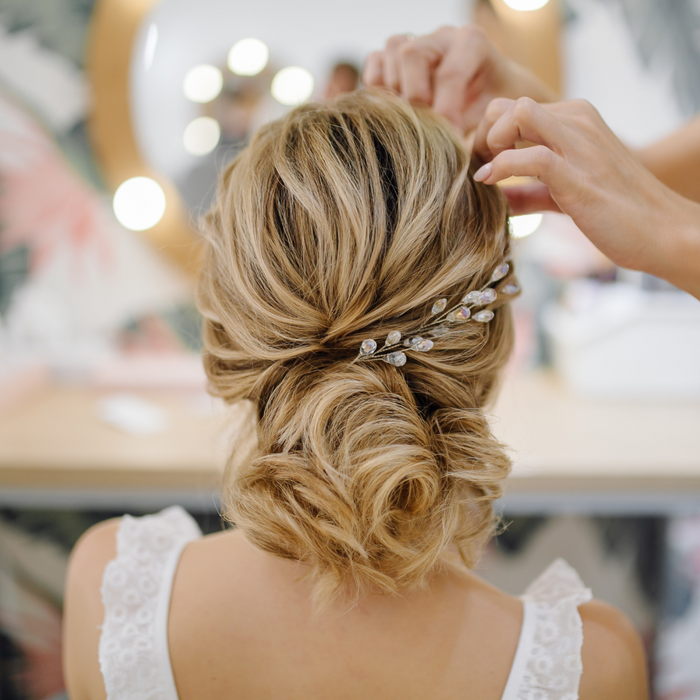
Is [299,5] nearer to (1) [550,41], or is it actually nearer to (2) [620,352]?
(1) [550,41]

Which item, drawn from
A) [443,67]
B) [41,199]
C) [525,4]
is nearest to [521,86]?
[443,67]

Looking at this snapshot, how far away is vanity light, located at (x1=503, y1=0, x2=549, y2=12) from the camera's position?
3.80 feet

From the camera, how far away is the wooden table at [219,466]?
91 centimetres

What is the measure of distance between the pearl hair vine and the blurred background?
653 mm

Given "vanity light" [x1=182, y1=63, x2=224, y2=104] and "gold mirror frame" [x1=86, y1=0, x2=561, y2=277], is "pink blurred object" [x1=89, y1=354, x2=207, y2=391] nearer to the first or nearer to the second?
"gold mirror frame" [x1=86, y1=0, x2=561, y2=277]

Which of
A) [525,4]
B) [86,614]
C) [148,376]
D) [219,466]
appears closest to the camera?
[86,614]

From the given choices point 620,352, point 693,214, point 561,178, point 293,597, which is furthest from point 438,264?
point 620,352

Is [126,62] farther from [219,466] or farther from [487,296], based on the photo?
[487,296]

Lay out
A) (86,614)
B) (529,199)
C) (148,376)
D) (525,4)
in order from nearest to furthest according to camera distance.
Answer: (86,614) → (529,199) → (525,4) → (148,376)

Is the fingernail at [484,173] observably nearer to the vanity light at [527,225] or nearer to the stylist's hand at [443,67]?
the stylist's hand at [443,67]

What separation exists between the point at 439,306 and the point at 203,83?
1.01 meters

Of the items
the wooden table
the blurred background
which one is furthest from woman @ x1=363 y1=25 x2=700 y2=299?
the blurred background

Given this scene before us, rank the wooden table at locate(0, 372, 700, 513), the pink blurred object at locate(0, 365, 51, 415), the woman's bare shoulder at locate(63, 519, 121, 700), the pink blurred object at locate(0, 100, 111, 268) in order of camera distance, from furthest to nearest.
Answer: the pink blurred object at locate(0, 100, 111, 268)
the pink blurred object at locate(0, 365, 51, 415)
the wooden table at locate(0, 372, 700, 513)
the woman's bare shoulder at locate(63, 519, 121, 700)

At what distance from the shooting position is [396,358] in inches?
19.4
